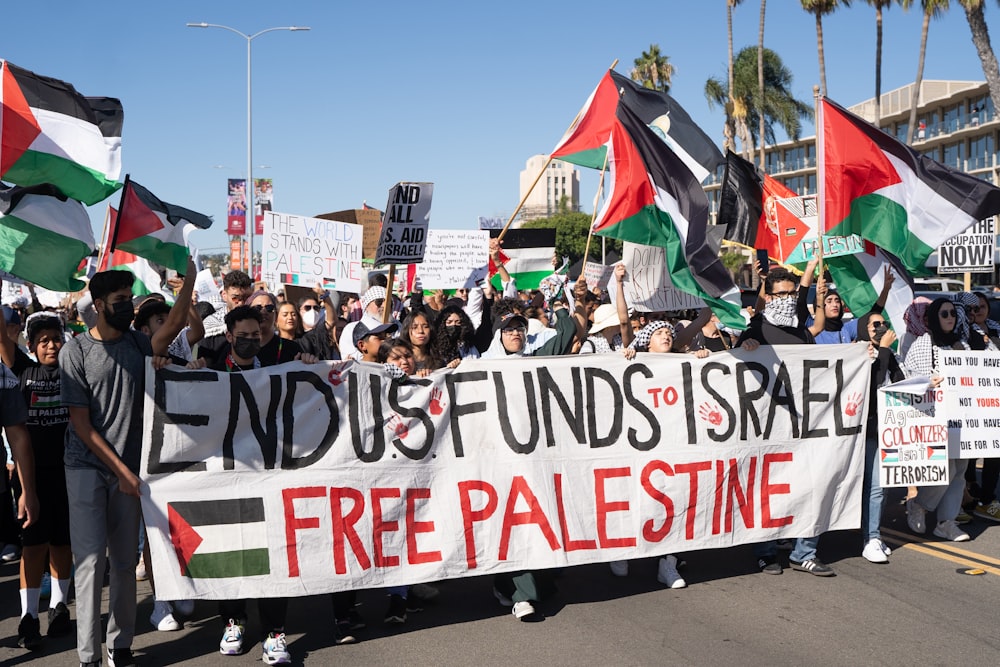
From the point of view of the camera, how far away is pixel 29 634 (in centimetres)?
545

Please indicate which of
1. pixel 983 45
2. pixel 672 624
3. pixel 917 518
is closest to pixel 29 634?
pixel 672 624

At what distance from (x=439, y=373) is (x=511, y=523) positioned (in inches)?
38.7

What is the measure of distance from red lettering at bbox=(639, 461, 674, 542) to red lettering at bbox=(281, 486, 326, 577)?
2035 mm

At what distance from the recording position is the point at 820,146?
754 cm

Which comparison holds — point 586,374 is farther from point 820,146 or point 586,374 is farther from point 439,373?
point 820,146

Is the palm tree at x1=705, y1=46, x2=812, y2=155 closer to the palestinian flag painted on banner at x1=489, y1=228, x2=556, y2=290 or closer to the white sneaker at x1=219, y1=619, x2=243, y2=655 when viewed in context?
the palestinian flag painted on banner at x1=489, y1=228, x2=556, y2=290

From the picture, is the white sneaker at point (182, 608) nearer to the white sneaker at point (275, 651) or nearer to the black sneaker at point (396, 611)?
the white sneaker at point (275, 651)

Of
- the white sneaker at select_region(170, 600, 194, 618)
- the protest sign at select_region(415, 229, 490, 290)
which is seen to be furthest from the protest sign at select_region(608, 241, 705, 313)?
the protest sign at select_region(415, 229, 490, 290)

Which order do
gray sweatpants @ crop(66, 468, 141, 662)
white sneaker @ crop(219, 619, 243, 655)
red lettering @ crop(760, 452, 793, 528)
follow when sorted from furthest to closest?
red lettering @ crop(760, 452, 793, 528) → white sneaker @ crop(219, 619, 243, 655) → gray sweatpants @ crop(66, 468, 141, 662)

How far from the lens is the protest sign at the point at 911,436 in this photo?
708cm

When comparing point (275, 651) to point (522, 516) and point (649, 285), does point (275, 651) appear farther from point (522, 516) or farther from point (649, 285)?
point (649, 285)

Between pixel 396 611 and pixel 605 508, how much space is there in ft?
4.64

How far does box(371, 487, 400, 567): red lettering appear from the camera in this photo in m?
5.74

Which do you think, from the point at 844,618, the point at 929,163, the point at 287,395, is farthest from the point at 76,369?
the point at 929,163
